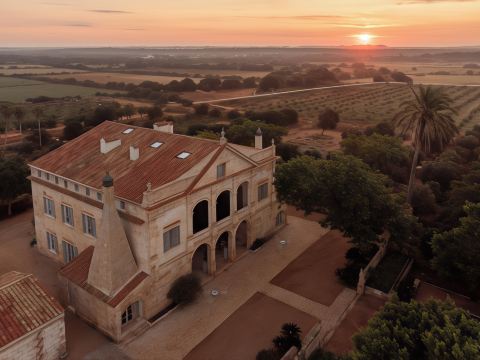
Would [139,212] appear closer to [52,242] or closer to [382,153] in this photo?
[52,242]

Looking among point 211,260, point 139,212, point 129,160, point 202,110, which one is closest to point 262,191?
point 211,260

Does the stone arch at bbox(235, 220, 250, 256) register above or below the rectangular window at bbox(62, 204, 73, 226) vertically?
below

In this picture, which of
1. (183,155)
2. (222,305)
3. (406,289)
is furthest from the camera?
(406,289)

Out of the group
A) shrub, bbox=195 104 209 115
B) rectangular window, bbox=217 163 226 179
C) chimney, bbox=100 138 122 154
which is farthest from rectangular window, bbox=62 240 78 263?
shrub, bbox=195 104 209 115

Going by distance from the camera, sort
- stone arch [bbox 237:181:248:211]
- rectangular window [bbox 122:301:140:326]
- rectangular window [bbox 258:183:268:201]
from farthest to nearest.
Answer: rectangular window [bbox 258:183:268:201]
stone arch [bbox 237:181:248:211]
rectangular window [bbox 122:301:140:326]

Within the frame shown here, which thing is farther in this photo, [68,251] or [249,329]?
[68,251]

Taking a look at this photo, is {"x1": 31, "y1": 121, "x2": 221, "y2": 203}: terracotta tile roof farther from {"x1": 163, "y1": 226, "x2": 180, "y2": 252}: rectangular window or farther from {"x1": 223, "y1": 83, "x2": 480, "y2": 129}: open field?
{"x1": 223, "y1": 83, "x2": 480, "y2": 129}: open field
